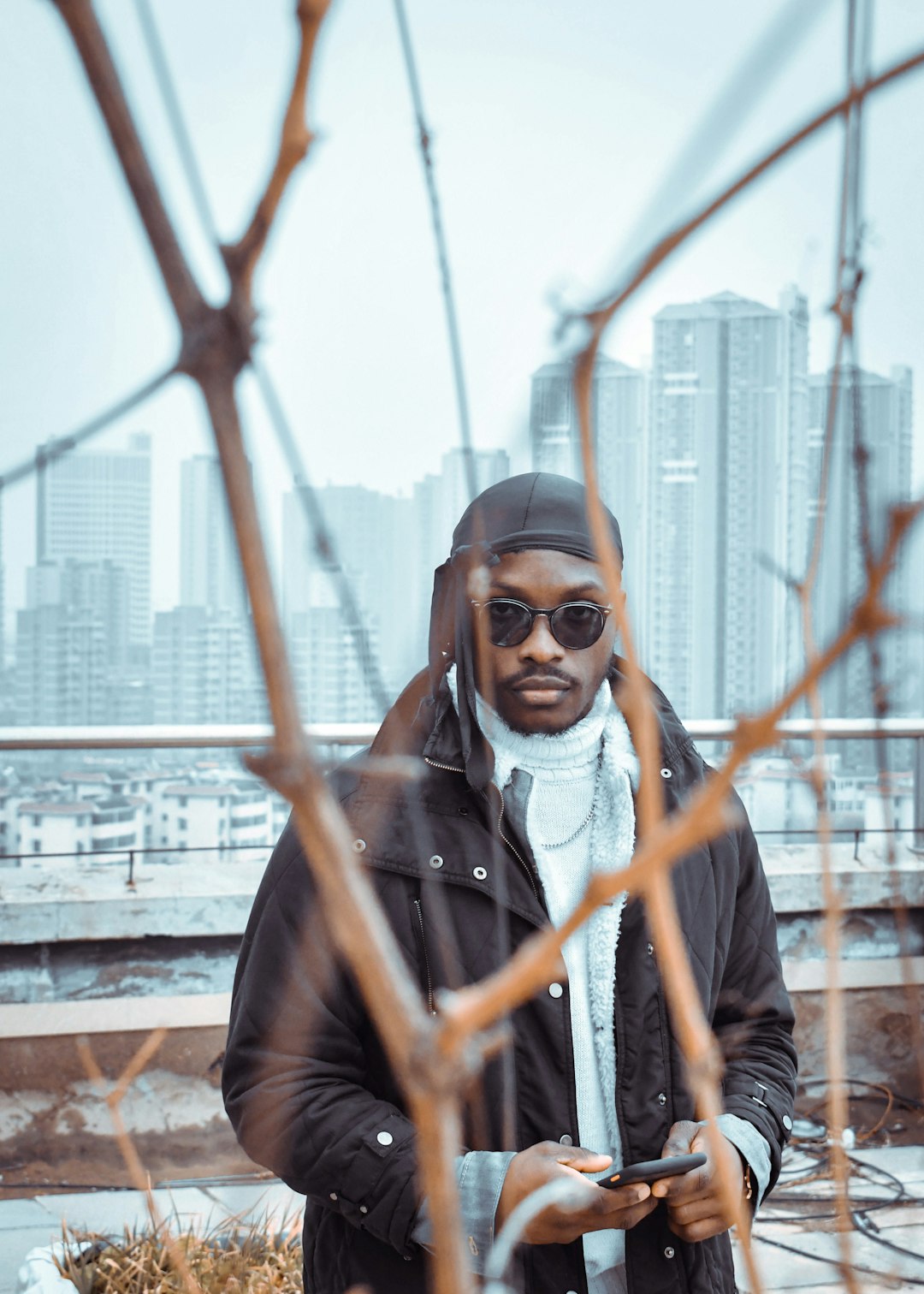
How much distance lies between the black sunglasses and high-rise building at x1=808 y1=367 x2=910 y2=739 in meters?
0.83

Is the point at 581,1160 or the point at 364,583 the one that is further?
the point at 581,1160

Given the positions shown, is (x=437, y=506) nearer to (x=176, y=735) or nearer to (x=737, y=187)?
(x=737, y=187)

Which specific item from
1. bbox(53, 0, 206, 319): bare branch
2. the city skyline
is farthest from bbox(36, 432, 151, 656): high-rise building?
bbox(53, 0, 206, 319): bare branch

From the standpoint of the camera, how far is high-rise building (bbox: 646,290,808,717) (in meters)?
0.71

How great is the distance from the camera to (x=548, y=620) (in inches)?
64.3

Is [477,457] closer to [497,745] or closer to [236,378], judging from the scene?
[236,378]

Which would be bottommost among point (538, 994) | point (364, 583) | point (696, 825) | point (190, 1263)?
point (190, 1263)

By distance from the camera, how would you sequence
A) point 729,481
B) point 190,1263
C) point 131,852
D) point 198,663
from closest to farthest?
point 729,481, point 198,663, point 190,1263, point 131,852

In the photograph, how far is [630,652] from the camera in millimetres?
441

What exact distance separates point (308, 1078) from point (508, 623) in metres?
0.65

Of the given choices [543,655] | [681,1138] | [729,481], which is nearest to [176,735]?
[543,655]

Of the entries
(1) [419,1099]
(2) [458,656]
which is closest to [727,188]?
(1) [419,1099]

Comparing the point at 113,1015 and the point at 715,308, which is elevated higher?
the point at 715,308

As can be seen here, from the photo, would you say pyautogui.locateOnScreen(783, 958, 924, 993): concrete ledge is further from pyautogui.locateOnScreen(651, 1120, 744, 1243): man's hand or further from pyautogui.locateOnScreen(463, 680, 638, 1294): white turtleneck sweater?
pyautogui.locateOnScreen(651, 1120, 744, 1243): man's hand
